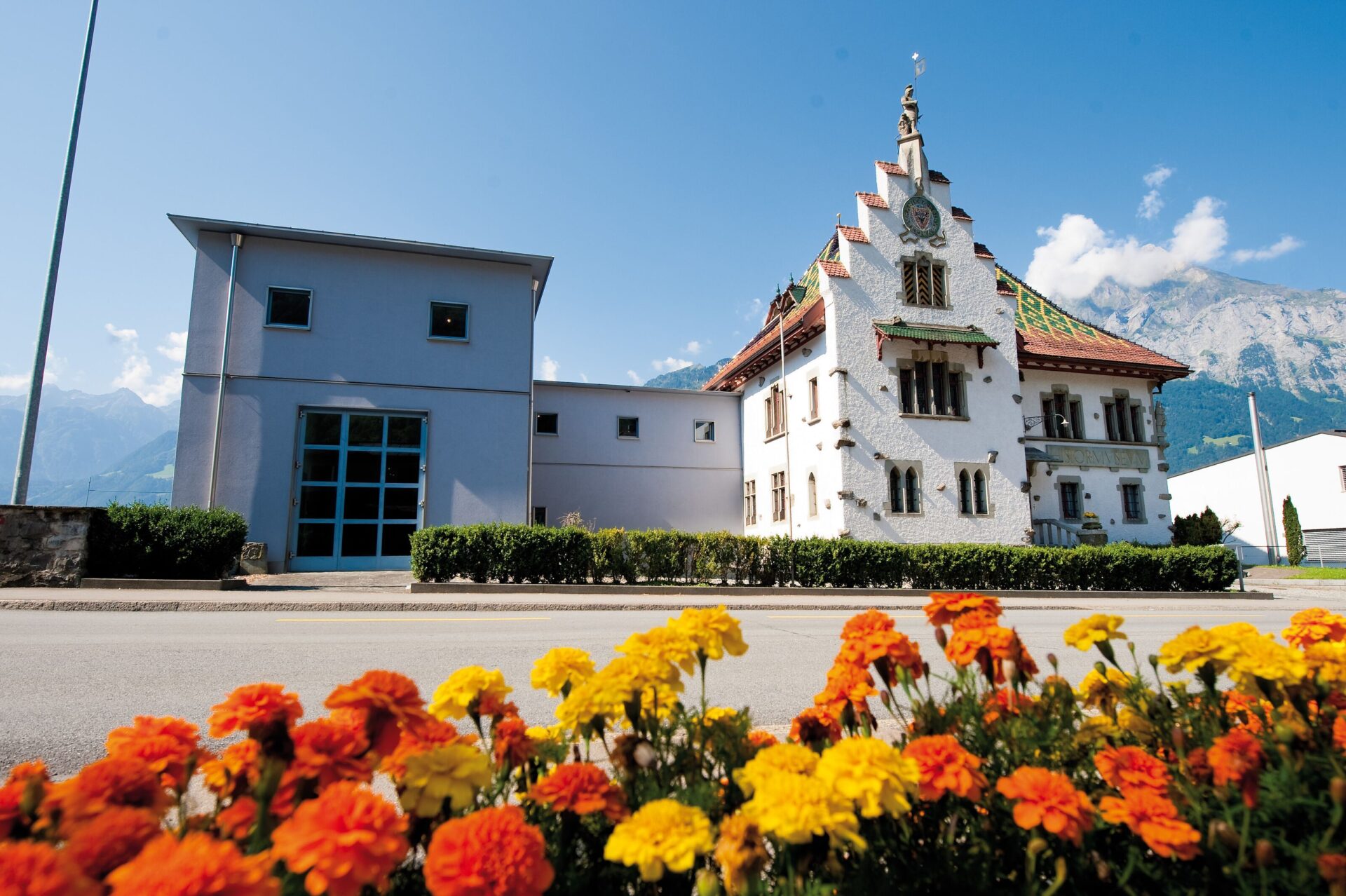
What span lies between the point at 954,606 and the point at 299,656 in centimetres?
624

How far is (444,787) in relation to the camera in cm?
122

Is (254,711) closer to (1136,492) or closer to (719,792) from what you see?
(719,792)

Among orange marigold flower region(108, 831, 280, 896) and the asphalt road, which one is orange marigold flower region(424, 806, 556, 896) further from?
the asphalt road

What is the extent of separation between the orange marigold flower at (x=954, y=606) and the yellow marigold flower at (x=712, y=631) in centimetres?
69

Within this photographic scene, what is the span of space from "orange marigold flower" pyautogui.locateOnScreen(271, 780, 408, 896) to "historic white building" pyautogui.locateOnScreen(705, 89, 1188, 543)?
20859 mm

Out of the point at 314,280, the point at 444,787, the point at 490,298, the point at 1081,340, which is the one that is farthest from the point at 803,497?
the point at 444,787

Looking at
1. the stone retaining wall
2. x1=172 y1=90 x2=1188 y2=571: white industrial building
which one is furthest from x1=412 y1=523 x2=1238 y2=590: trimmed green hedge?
the stone retaining wall

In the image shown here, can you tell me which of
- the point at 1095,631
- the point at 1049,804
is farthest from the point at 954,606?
the point at 1049,804

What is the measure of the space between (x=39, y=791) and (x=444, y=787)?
1.99 feet

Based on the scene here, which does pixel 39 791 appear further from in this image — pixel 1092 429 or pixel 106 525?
pixel 1092 429

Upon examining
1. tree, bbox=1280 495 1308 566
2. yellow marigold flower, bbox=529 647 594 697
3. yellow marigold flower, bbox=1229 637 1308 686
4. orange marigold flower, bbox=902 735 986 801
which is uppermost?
tree, bbox=1280 495 1308 566

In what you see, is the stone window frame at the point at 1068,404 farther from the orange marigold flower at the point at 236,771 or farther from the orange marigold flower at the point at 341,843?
the orange marigold flower at the point at 341,843

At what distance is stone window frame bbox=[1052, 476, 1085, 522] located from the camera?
24953 mm

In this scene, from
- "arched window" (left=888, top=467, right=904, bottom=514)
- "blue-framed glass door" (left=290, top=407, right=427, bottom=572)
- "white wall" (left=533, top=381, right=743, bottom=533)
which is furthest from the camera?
"white wall" (left=533, top=381, right=743, bottom=533)
